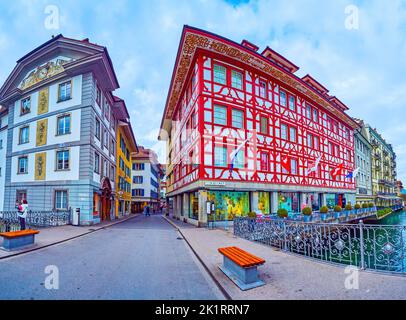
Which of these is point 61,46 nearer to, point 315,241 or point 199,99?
point 199,99

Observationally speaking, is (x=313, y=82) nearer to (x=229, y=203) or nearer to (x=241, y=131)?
(x=241, y=131)

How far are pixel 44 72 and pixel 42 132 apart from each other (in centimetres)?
515

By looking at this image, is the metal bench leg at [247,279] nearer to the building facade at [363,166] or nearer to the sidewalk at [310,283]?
the sidewalk at [310,283]

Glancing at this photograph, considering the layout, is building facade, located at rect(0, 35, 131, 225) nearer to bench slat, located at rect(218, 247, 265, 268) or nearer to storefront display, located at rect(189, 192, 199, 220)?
storefront display, located at rect(189, 192, 199, 220)

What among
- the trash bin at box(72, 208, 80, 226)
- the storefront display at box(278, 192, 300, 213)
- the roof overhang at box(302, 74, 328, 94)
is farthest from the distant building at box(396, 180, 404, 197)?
the trash bin at box(72, 208, 80, 226)

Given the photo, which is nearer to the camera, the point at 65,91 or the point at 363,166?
the point at 65,91

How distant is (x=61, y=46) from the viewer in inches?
755

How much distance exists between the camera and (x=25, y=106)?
21953 mm

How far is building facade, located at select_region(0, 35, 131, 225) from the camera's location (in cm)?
1803

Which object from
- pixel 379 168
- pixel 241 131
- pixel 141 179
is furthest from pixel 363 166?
pixel 141 179

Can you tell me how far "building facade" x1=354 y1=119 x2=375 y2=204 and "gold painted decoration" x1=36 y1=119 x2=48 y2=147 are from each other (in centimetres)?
4188

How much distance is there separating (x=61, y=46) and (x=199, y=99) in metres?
11.7
